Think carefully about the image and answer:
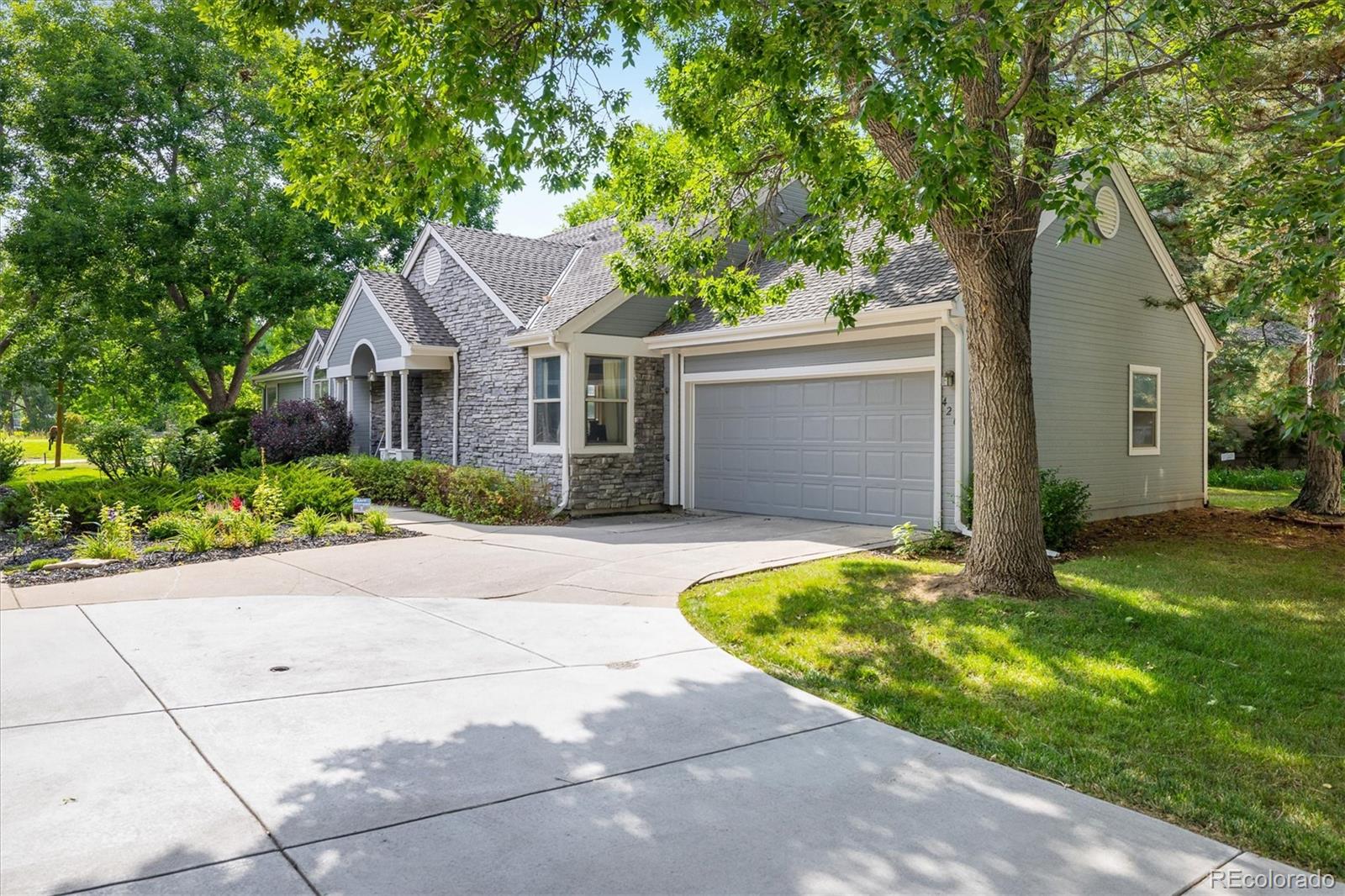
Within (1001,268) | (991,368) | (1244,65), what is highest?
(1244,65)

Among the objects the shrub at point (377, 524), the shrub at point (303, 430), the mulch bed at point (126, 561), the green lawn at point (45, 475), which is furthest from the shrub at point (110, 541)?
the green lawn at point (45, 475)

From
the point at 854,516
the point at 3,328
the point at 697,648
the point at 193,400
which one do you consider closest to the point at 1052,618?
the point at 697,648

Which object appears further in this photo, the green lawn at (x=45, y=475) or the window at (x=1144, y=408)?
the green lawn at (x=45, y=475)

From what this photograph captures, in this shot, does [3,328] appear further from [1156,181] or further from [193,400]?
[1156,181]

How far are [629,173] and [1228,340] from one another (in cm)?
1403

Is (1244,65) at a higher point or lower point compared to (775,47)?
higher

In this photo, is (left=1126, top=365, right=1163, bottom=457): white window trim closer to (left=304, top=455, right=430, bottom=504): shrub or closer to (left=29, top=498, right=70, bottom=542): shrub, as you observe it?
(left=304, top=455, right=430, bottom=504): shrub

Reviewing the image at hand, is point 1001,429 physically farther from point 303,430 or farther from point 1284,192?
point 303,430

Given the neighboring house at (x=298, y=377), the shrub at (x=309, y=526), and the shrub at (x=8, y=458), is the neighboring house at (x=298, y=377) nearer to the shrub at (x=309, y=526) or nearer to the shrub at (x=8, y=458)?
the shrub at (x=8, y=458)

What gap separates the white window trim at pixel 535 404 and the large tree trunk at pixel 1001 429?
7.54m

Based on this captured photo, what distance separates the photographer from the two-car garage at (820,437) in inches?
446

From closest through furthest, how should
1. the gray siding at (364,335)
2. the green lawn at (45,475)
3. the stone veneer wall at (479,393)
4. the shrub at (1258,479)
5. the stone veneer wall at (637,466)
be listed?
the stone veneer wall at (637,466), the stone veneer wall at (479,393), the gray siding at (364,335), the green lawn at (45,475), the shrub at (1258,479)

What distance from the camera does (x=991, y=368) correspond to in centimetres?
752

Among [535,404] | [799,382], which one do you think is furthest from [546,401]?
[799,382]
